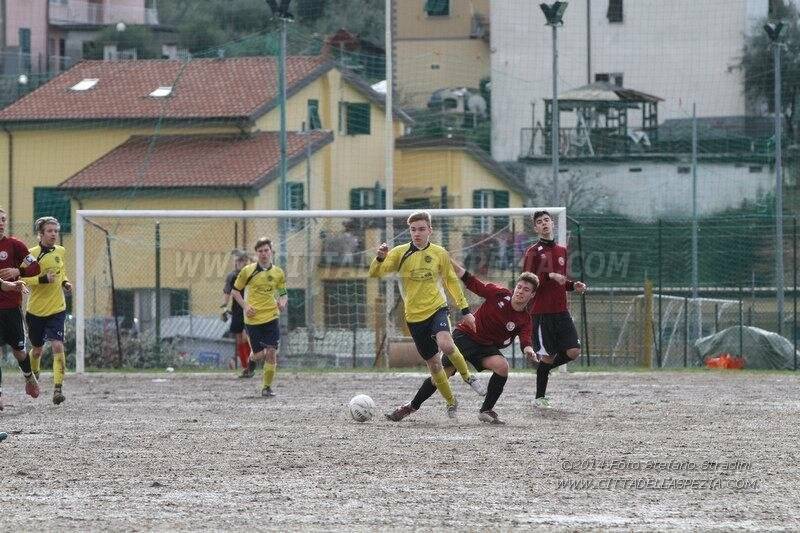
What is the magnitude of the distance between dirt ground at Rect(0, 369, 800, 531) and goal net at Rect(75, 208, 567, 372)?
606 cm

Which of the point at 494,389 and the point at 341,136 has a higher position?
the point at 341,136

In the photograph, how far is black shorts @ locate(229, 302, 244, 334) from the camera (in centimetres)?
1966

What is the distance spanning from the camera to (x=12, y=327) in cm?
1326

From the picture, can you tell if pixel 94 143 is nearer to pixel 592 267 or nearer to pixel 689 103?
pixel 592 267

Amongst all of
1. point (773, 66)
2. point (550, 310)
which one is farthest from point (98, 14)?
point (550, 310)

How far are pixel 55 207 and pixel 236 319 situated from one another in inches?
576

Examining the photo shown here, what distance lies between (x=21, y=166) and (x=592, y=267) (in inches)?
582

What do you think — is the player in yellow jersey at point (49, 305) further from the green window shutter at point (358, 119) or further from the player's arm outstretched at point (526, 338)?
the green window shutter at point (358, 119)

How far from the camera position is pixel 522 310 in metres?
11.8

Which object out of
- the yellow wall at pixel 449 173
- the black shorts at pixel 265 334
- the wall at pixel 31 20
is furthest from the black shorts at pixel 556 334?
the wall at pixel 31 20

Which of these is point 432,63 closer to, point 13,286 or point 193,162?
point 193,162

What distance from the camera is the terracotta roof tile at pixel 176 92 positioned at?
3478cm

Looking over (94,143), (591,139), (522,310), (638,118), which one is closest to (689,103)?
(638,118)

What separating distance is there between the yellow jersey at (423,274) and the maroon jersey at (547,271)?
122 centimetres
